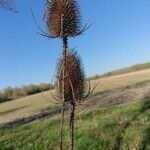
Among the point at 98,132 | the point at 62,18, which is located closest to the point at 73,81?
the point at 62,18

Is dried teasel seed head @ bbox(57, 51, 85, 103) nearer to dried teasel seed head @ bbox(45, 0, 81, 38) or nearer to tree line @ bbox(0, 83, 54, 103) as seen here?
dried teasel seed head @ bbox(45, 0, 81, 38)

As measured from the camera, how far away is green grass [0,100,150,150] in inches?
575

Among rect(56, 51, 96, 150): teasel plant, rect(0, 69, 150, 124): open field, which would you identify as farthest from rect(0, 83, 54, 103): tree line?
rect(56, 51, 96, 150): teasel plant

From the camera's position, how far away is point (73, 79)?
904cm

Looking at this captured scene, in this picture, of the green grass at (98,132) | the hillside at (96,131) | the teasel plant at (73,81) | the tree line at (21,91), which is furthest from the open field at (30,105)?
the teasel plant at (73,81)

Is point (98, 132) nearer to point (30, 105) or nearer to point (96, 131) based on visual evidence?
point (96, 131)

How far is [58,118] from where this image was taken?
18203mm

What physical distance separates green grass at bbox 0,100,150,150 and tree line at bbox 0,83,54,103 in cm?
2590

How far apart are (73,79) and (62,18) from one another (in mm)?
1375

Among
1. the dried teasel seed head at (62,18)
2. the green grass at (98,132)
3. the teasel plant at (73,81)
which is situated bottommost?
the green grass at (98,132)

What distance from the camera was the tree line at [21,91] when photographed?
144 ft

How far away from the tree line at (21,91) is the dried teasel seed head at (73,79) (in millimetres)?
33775

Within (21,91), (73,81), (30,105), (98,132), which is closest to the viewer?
(73,81)

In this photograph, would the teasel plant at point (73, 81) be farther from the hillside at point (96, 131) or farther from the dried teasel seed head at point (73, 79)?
the hillside at point (96, 131)
